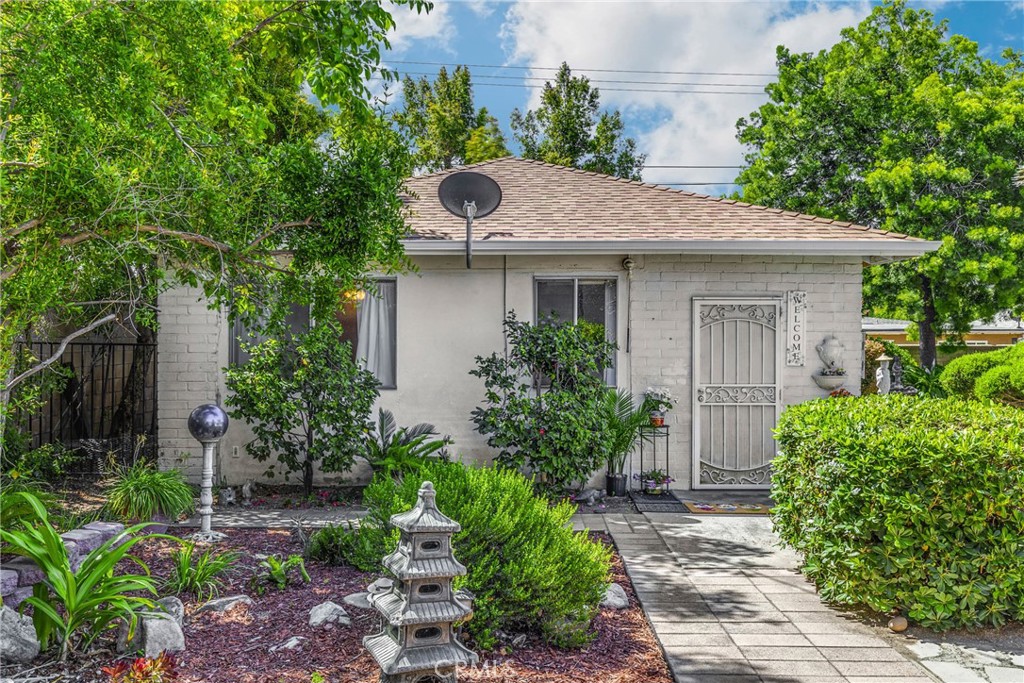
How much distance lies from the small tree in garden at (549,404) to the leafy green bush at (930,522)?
306cm

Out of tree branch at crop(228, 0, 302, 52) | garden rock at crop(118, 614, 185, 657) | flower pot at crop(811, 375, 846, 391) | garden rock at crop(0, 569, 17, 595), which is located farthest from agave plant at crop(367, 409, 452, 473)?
flower pot at crop(811, 375, 846, 391)

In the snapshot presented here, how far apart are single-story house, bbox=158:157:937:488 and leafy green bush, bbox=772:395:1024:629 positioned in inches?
151

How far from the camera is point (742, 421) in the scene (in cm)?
834

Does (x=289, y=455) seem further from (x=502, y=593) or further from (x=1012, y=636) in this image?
(x=1012, y=636)

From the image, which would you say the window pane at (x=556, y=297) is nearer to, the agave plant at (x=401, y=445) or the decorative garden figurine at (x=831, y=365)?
the agave plant at (x=401, y=445)

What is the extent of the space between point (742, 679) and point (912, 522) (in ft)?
4.65

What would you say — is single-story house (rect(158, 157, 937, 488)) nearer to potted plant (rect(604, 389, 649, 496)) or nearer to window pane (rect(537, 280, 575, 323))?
window pane (rect(537, 280, 575, 323))

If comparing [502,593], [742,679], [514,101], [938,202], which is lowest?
[742,679]

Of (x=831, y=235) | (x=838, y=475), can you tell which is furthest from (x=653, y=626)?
(x=831, y=235)

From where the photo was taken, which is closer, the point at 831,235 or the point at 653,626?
the point at 653,626

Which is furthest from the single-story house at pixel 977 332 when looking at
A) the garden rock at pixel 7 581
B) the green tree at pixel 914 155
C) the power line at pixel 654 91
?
the garden rock at pixel 7 581

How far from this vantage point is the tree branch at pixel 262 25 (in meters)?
6.42

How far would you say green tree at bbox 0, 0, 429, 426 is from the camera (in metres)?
3.97

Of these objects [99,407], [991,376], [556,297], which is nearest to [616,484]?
[556,297]
